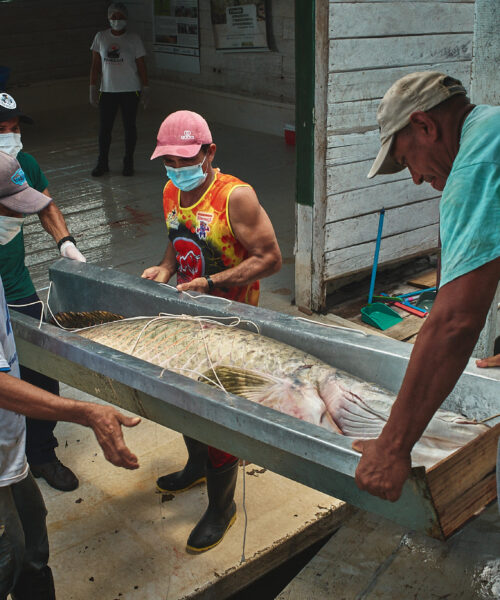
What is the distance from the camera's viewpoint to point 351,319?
16.7 ft

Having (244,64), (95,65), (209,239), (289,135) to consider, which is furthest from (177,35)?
(209,239)

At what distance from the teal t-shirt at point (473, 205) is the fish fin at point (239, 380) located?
42.4 inches

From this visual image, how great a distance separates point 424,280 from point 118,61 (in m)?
4.81

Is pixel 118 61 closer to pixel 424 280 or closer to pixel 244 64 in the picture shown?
pixel 244 64

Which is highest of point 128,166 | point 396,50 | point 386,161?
point 396,50

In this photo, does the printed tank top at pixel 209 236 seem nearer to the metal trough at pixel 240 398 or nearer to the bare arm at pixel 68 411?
the metal trough at pixel 240 398

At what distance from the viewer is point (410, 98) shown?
1865 millimetres

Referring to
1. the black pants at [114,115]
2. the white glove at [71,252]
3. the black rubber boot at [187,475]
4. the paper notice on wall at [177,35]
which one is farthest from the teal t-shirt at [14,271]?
the paper notice on wall at [177,35]

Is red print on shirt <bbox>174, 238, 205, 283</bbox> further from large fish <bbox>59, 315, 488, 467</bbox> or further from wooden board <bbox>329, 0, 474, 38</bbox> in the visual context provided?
wooden board <bbox>329, 0, 474, 38</bbox>

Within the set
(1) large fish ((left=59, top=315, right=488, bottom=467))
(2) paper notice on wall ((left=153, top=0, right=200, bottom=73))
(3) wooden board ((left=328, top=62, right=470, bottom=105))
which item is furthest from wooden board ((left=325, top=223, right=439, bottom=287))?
(2) paper notice on wall ((left=153, top=0, right=200, bottom=73))

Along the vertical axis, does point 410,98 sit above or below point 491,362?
above

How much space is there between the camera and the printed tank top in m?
3.13

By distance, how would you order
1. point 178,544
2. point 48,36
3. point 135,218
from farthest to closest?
1. point 48,36
2. point 135,218
3. point 178,544

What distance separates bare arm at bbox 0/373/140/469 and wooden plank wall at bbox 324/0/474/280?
310 cm
